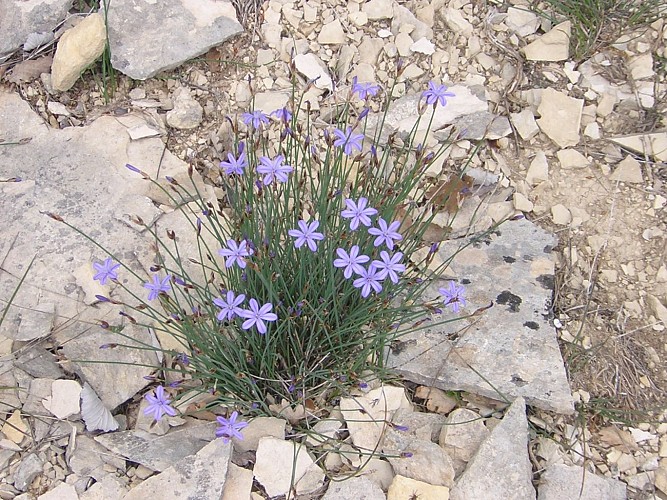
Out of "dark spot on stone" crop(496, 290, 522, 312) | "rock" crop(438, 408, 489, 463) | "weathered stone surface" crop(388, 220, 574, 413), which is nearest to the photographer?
"rock" crop(438, 408, 489, 463)

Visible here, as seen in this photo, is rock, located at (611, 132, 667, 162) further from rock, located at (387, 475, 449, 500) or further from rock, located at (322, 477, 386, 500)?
rock, located at (322, 477, 386, 500)

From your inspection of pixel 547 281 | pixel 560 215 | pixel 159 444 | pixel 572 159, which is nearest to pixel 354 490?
pixel 159 444

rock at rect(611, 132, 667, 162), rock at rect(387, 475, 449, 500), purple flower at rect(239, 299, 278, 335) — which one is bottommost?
rock at rect(387, 475, 449, 500)

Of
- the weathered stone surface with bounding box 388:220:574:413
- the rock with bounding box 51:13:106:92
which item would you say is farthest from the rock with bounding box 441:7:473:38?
the rock with bounding box 51:13:106:92

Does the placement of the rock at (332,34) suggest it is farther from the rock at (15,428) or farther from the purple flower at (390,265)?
the rock at (15,428)

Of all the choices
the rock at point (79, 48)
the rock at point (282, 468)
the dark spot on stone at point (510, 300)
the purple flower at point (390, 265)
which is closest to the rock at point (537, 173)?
the dark spot on stone at point (510, 300)

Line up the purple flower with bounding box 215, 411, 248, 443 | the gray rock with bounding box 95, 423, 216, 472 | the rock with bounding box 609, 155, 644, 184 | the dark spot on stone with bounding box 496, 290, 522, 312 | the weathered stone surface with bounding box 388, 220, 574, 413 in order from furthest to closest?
1. the rock with bounding box 609, 155, 644, 184
2. the dark spot on stone with bounding box 496, 290, 522, 312
3. the weathered stone surface with bounding box 388, 220, 574, 413
4. the gray rock with bounding box 95, 423, 216, 472
5. the purple flower with bounding box 215, 411, 248, 443

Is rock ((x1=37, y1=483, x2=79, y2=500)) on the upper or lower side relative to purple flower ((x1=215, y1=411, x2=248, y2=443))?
lower
